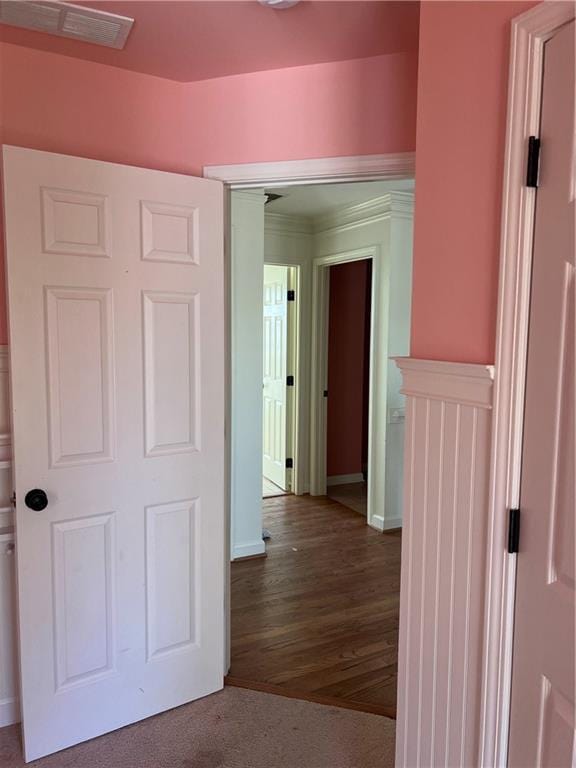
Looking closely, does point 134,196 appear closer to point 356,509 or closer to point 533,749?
point 533,749

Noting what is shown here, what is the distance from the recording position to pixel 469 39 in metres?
1.25

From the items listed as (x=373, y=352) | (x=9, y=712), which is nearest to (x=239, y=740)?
(x=9, y=712)

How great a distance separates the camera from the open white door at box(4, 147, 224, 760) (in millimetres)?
1842

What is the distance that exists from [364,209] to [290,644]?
10.2ft

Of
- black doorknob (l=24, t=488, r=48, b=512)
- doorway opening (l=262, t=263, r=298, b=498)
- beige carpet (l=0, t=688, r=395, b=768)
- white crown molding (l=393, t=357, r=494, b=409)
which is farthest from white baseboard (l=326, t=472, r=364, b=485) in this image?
white crown molding (l=393, t=357, r=494, b=409)

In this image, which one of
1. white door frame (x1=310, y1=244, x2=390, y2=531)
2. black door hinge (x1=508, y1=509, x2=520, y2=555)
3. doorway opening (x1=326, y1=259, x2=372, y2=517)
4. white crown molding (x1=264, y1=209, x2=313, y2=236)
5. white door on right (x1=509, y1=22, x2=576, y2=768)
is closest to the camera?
white door on right (x1=509, y1=22, x2=576, y2=768)

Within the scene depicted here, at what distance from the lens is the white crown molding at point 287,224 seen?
478 cm

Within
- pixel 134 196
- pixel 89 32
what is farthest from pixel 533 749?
pixel 89 32

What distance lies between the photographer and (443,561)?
1365 millimetres

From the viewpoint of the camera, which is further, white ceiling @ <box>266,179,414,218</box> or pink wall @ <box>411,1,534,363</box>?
white ceiling @ <box>266,179,414,218</box>

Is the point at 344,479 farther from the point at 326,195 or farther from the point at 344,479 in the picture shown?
the point at 326,195

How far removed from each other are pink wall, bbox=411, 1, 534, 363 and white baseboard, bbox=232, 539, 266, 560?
2.68m

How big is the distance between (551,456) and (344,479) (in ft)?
15.0

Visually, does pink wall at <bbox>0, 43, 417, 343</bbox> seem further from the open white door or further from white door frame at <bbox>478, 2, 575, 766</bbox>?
white door frame at <bbox>478, 2, 575, 766</bbox>
